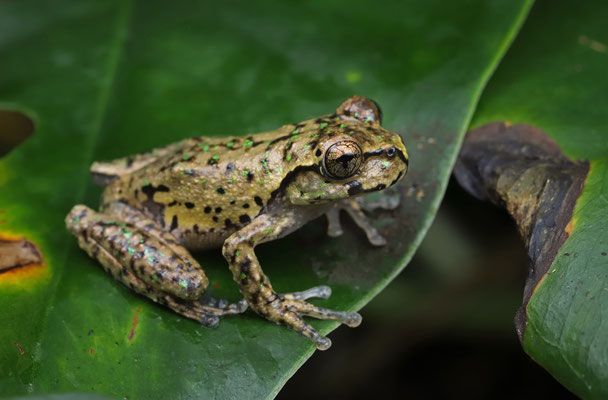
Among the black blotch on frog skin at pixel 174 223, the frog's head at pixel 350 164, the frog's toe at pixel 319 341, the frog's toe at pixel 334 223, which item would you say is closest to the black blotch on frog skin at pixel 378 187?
the frog's head at pixel 350 164

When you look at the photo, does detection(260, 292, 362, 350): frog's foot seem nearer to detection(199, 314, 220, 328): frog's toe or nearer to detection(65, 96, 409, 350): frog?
detection(65, 96, 409, 350): frog

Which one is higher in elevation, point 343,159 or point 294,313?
point 343,159

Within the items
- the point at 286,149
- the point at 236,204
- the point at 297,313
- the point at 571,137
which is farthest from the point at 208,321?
the point at 571,137

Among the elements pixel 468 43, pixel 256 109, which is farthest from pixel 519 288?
pixel 256 109

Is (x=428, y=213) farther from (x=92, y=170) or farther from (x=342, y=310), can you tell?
(x=92, y=170)

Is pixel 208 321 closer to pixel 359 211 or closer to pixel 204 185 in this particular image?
pixel 204 185

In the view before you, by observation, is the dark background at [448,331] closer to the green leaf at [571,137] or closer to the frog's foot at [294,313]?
the green leaf at [571,137]
